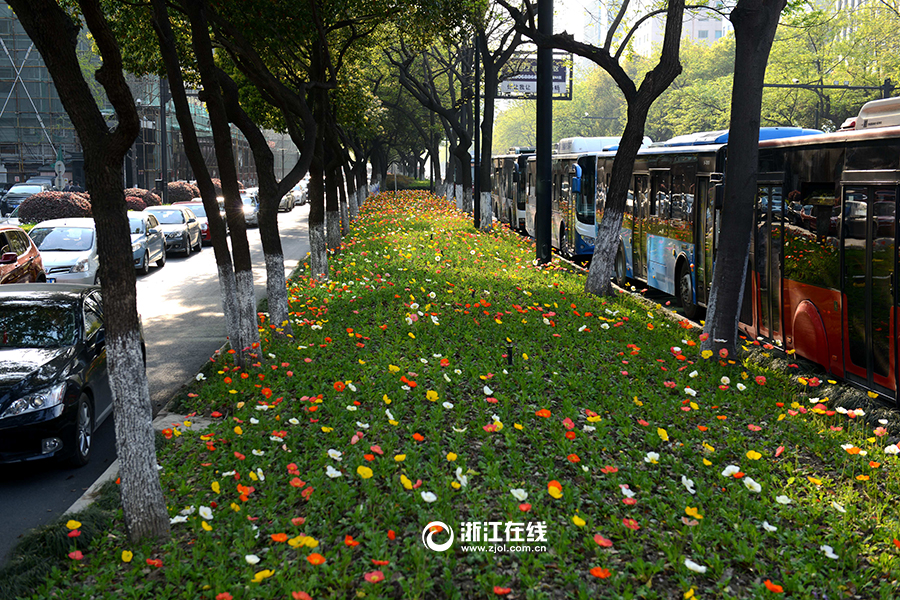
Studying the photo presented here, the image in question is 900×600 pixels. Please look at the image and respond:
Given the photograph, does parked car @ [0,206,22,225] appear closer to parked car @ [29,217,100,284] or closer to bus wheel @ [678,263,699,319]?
parked car @ [29,217,100,284]

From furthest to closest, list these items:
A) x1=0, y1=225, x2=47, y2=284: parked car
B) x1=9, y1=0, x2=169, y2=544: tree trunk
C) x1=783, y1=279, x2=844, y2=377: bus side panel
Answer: x1=0, y1=225, x2=47, y2=284: parked car → x1=783, y1=279, x2=844, y2=377: bus side panel → x1=9, y1=0, x2=169, y2=544: tree trunk

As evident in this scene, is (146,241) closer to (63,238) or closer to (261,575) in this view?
(63,238)

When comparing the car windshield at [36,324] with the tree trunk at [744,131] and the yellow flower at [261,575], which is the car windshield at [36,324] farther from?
the tree trunk at [744,131]

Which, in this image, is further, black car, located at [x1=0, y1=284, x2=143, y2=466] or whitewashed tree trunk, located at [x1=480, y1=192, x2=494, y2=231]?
whitewashed tree trunk, located at [x1=480, y1=192, x2=494, y2=231]

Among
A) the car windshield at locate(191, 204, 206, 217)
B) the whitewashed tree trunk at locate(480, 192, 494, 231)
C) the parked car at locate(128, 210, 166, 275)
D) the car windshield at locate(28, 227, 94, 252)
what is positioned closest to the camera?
the car windshield at locate(28, 227, 94, 252)

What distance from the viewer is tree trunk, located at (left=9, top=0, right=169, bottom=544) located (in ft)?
16.4

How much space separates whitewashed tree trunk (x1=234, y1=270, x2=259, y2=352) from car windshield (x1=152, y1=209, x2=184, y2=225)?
55.1 ft

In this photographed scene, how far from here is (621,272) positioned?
56.5 feet

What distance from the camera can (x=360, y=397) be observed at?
7.65 meters

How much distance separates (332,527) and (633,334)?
6.22 meters

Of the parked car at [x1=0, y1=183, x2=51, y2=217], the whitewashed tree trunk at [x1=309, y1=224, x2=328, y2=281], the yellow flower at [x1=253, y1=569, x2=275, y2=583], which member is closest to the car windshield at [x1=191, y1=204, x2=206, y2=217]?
the parked car at [x1=0, y1=183, x2=51, y2=217]

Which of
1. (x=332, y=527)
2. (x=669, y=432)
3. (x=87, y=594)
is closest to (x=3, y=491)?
(x=87, y=594)

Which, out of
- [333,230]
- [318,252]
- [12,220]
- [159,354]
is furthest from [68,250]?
[12,220]

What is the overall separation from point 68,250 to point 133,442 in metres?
13.5
